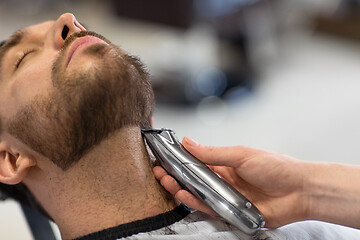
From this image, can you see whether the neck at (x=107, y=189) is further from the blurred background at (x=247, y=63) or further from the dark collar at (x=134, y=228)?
the blurred background at (x=247, y=63)

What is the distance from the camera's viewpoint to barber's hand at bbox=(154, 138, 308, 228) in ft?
3.76

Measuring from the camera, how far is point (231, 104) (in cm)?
390

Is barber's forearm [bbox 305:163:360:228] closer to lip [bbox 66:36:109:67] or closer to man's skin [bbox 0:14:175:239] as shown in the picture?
man's skin [bbox 0:14:175:239]

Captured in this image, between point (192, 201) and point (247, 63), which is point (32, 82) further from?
point (247, 63)

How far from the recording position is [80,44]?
117 cm

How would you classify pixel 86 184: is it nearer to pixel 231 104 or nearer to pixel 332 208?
pixel 332 208

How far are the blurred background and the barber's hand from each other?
1795 millimetres

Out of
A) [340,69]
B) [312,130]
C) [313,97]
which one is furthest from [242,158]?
[340,69]

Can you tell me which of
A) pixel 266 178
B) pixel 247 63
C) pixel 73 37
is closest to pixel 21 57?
pixel 73 37

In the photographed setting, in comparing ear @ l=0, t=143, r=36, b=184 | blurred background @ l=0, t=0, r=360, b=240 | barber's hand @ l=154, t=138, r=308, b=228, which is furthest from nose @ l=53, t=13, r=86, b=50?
blurred background @ l=0, t=0, r=360, b=240

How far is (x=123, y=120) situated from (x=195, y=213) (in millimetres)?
314

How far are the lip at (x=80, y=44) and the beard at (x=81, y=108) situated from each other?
0.05ft

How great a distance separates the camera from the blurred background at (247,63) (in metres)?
3.28

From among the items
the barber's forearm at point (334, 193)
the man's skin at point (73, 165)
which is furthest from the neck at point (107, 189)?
the barber's forearm at point (334, 193)
